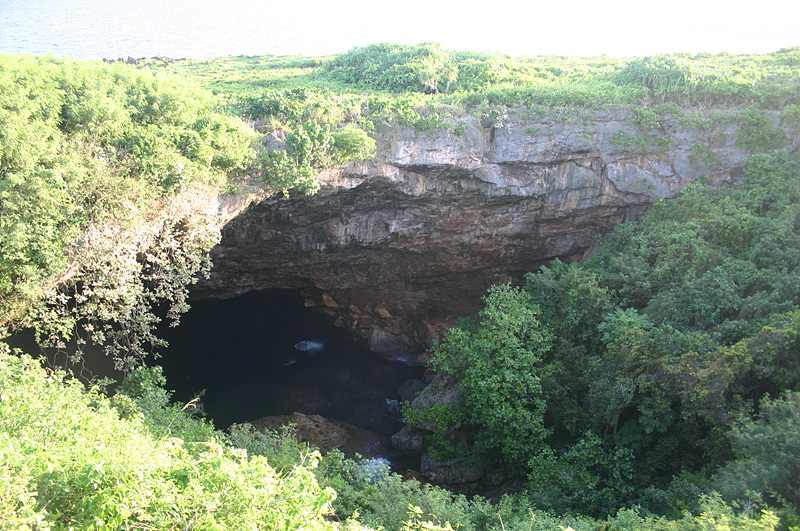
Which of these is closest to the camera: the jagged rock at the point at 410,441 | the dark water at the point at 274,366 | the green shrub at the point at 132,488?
the green shrub at the point at 132,488

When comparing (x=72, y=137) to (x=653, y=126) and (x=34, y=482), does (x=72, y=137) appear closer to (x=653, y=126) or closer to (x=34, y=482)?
(x=34, y=482)

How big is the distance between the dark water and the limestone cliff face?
2.12 metres

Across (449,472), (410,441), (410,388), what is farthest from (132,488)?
(410,388)

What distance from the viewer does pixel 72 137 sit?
367 inches

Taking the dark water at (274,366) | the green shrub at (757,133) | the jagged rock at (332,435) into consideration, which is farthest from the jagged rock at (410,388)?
the green shrub at (757,133)

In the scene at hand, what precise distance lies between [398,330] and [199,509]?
15392 mm

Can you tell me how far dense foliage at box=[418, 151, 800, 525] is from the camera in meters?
8.77

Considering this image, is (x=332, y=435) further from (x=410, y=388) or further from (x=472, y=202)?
(x=472, y=202)

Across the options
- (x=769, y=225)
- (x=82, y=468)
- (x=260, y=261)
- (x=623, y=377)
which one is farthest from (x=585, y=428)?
(x=260, y=261)

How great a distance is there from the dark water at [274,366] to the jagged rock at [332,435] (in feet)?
2.36

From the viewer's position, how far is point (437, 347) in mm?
14469

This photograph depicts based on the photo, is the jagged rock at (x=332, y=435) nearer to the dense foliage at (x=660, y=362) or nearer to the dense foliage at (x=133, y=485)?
the dense foliage at (x=660, y=362)

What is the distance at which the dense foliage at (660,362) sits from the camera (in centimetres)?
877

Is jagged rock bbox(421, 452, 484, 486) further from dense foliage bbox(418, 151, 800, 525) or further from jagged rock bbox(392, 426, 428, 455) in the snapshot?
jagged rock bbox(392, 426, 428, 455)
